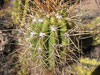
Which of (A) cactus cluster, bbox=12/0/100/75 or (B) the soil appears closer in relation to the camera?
(A) cactus cluster, bbox=12/0/100/75

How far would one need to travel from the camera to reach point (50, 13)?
1.24 meters

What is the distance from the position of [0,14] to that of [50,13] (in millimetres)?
1315

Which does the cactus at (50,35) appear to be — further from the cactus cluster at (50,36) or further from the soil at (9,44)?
the soil at (9,44)

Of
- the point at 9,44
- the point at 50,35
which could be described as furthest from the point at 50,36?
the point at 9,44

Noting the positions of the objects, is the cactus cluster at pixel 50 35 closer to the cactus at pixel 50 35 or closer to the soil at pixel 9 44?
the cactus at pixel 50 35

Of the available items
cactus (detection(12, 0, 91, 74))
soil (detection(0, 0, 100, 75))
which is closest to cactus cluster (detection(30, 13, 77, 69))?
cactus (detection(12, 0, 91, 74))

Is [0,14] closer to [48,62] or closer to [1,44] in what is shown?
[1,44]

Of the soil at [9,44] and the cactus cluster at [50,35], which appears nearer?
the cactus cluster at [50,35]

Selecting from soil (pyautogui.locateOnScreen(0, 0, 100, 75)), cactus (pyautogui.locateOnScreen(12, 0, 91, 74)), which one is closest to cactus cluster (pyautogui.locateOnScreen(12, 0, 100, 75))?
cactus (pyautogui.locateOnScreen(12, 0, 91, 74))

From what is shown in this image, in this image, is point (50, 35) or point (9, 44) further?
point (9, 44)

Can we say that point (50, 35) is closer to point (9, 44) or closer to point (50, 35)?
point (50, 35)

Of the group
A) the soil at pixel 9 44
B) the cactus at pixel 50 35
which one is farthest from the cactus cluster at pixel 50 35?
the soil at pixel 9 44

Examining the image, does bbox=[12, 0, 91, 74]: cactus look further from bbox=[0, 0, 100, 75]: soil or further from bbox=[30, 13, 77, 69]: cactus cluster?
bbox=[0, 0, 100, 75]: soil

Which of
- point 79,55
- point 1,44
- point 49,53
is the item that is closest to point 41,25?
point 49,53
